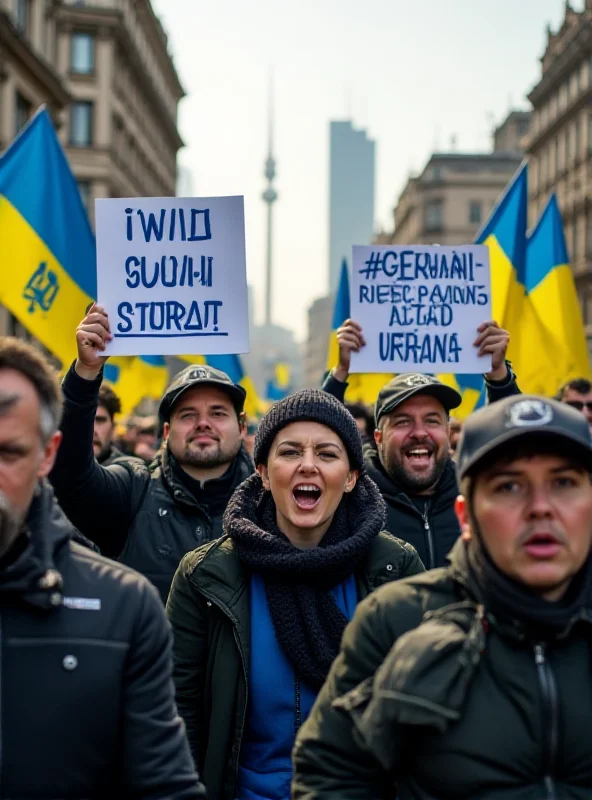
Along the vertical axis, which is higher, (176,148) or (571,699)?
(176,148)

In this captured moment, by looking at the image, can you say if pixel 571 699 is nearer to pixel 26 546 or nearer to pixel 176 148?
pixel 26 546

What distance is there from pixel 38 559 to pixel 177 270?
255 cm

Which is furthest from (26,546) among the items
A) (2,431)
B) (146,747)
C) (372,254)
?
(372,254)

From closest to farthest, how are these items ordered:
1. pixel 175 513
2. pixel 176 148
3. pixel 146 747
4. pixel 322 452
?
pixel 146 747
pixel 322 452
pixel 175 513
pixel 176 148

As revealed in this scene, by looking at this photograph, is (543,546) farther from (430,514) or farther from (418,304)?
(418,304)

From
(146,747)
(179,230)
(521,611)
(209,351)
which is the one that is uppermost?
(179,230)

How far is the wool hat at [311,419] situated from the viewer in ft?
11.0

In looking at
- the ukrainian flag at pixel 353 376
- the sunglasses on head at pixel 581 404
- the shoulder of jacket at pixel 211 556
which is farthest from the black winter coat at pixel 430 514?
the ukrainian flag at pixel 353 376

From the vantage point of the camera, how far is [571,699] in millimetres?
2057

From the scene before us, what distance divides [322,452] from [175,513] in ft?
3.81

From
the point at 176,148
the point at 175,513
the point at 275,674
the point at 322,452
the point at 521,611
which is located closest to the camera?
the point at 521,611

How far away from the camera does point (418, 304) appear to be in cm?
563

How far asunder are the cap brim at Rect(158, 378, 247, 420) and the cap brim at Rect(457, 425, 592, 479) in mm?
2533

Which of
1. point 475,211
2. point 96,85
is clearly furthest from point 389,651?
point 475,211
